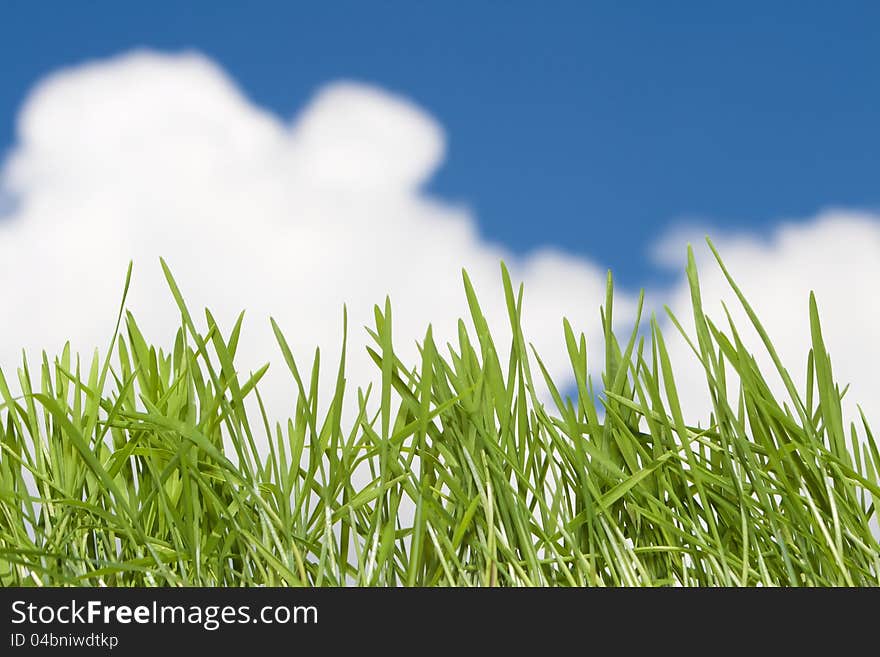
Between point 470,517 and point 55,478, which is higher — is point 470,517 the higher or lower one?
the lower one

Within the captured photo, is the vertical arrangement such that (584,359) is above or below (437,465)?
above

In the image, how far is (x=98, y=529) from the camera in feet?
2.65
